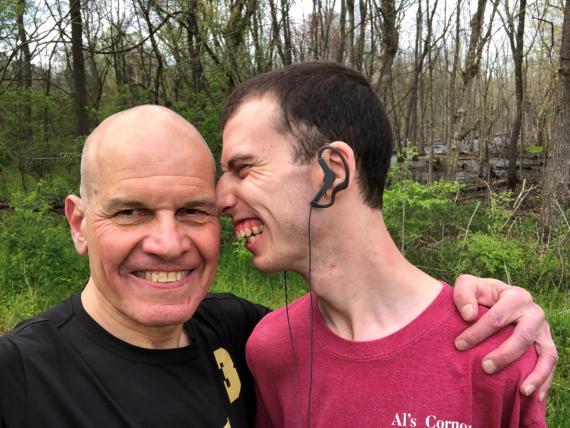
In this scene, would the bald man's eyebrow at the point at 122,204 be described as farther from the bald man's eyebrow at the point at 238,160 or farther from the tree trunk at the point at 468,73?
the tree trunk at the point at 468,73

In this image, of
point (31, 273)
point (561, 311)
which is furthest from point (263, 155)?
point (31, 273)

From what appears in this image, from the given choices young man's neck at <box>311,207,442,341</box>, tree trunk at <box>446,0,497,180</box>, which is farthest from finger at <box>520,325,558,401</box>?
tree trunk at <box>446,0,497,180</box>

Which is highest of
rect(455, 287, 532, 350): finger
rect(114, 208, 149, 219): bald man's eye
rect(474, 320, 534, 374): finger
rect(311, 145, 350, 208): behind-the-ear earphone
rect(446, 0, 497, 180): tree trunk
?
rect(446, 0, 497, 180): tree trunk

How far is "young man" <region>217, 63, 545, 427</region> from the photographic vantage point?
1.51 meters

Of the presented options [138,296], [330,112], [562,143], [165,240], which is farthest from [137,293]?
[562,143]

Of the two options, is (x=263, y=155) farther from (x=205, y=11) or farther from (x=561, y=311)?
(x=205, y=11)

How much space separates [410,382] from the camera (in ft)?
4.95

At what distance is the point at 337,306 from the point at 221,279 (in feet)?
14.6

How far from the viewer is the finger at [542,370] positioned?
1.38m

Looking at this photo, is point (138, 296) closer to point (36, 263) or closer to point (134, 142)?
point (134, 142)

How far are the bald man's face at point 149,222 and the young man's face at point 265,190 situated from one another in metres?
0.11

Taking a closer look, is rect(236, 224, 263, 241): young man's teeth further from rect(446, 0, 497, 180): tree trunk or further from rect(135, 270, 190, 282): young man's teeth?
rect(446, 0, 497, 180): tree trunk

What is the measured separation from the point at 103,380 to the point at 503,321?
4.01ft

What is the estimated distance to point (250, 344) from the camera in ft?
6.37
